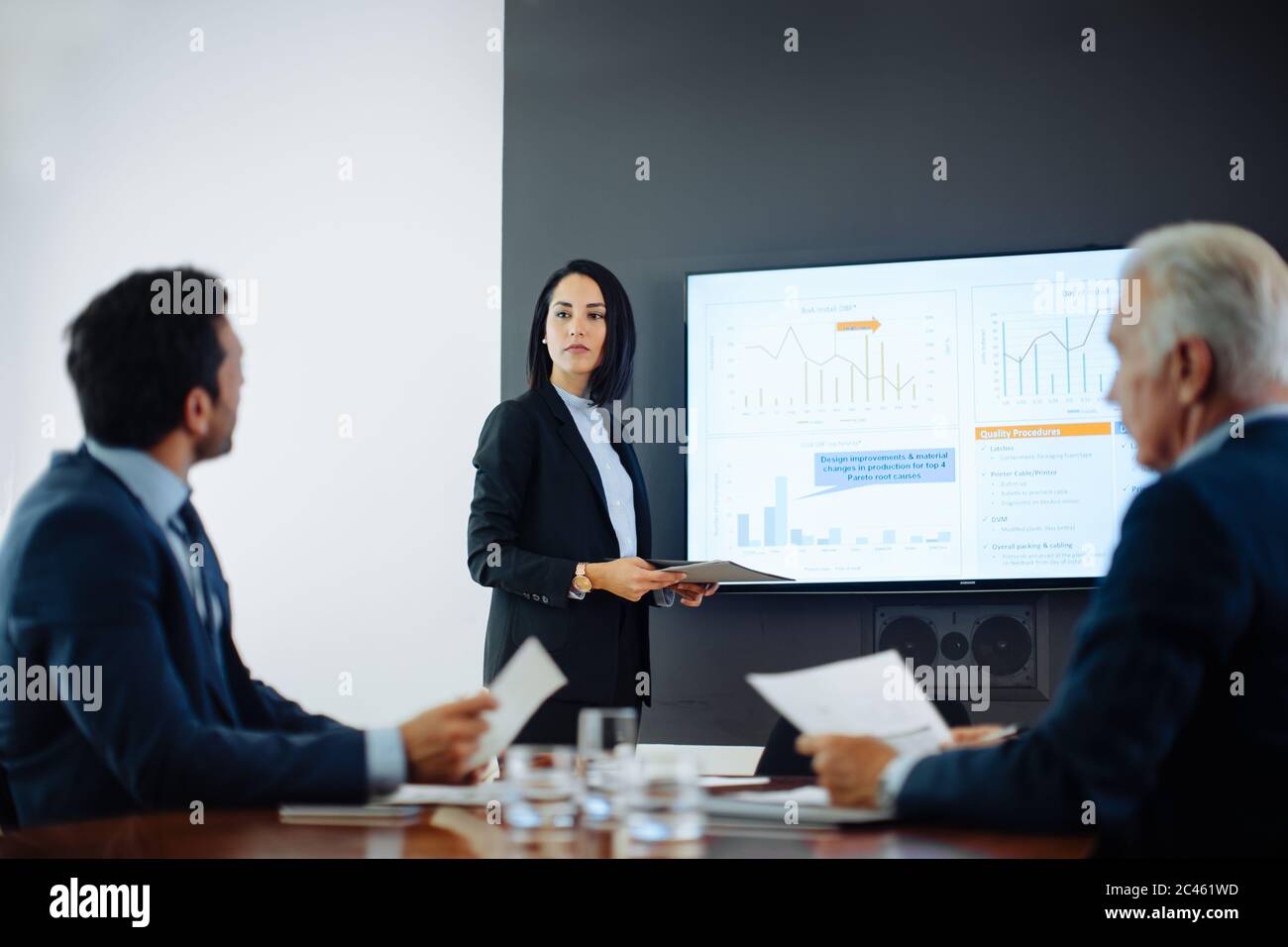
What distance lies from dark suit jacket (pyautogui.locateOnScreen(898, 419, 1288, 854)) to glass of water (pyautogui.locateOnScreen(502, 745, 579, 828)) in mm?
449

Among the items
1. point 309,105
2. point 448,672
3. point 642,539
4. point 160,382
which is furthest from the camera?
point 309,105

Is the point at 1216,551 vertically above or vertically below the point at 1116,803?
above

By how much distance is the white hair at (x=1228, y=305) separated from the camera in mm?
1415

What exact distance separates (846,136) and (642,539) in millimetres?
1525

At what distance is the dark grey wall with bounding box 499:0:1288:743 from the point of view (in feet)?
11.9

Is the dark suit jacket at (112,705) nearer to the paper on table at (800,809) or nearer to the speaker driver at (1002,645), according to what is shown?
the paper on table at (800,809)

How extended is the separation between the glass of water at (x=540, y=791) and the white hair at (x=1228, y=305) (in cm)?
89

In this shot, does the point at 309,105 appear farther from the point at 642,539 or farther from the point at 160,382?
the point at 160,382

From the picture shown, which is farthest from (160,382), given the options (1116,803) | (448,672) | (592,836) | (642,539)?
(448,672)

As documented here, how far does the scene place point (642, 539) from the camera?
3.43 m

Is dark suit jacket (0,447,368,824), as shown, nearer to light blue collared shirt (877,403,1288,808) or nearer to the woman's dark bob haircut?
light blue collared shirt (877,403,1288,808)

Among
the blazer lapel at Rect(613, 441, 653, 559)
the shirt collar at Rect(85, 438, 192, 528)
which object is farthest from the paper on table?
the blazer lapel at Rect(613, 441, 653, 559)

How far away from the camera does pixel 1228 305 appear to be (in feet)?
4.67

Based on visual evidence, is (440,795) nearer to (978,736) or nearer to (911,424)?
(978,736)
